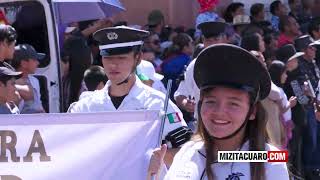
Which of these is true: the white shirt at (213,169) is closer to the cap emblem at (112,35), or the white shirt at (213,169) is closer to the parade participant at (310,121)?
the cap emblem at (112,35)

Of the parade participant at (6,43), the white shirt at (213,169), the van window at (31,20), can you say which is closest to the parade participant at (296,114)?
the van window at (31,20)

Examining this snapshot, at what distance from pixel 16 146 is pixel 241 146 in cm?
129

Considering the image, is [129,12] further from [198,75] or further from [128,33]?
[198,75]

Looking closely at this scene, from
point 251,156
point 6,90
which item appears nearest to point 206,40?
point 6,90

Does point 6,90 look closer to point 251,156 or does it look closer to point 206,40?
point 206,40

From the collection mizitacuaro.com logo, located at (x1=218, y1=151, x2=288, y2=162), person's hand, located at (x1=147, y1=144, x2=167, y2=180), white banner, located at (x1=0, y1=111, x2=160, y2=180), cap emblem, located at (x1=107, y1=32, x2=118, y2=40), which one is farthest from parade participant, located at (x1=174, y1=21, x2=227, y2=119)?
mizitacuaro.com logo, located at (x1=218, y1=151, x2=288, y2=162)

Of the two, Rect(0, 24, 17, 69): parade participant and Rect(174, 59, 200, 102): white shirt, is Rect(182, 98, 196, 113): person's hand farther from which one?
Rect(0, 24, 17, 69): parade participant

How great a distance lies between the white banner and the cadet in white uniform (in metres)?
0.75

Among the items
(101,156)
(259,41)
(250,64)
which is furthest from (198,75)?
(259,41)

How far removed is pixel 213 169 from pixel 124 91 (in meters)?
1.74

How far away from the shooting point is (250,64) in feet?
9.53

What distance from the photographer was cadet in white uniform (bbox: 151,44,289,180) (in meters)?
2.88

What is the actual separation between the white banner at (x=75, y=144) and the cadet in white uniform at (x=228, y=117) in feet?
2.48

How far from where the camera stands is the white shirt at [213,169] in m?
2.87
